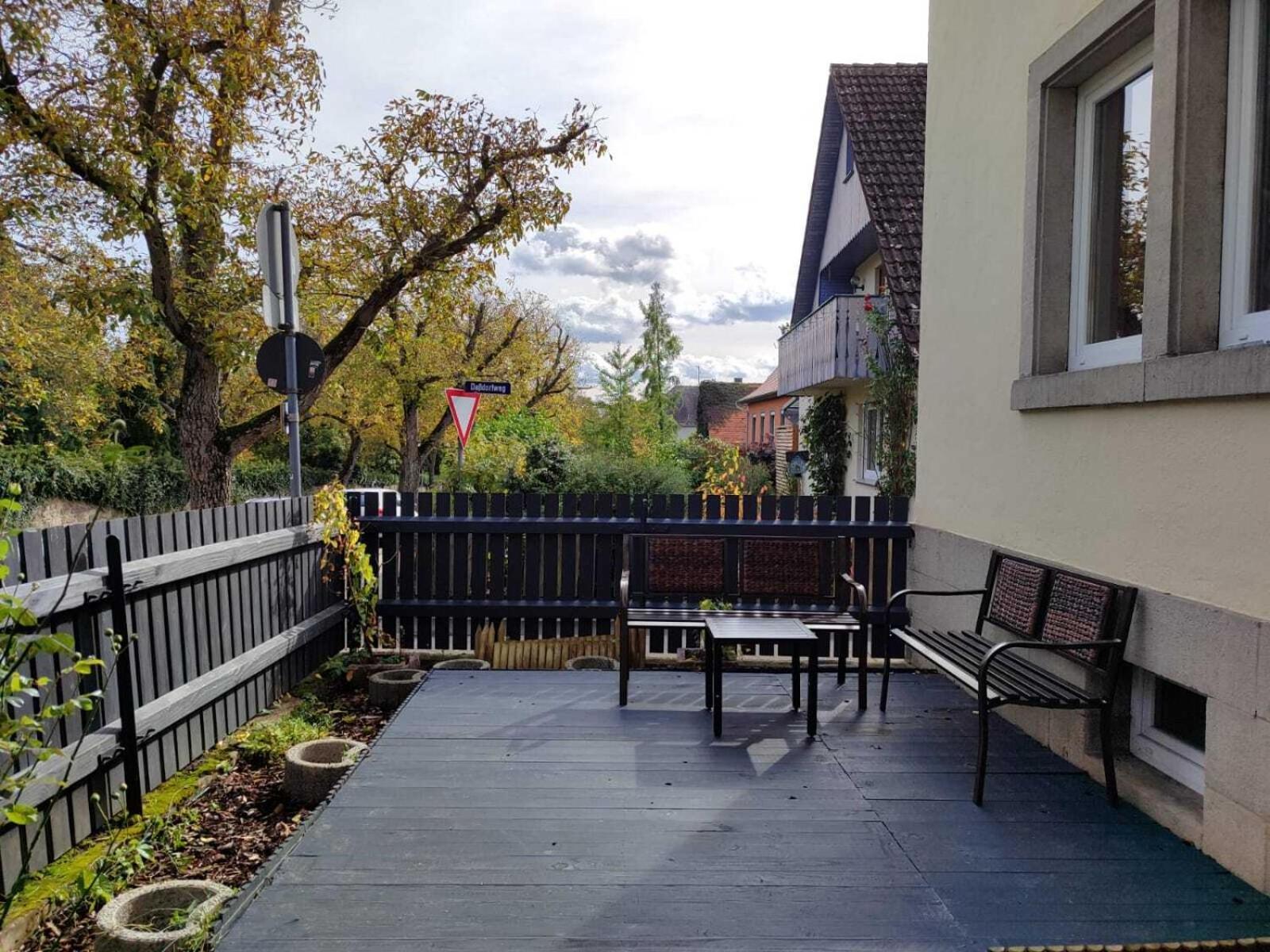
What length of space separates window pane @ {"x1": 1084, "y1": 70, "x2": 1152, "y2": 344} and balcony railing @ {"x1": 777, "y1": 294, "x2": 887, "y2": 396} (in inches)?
316

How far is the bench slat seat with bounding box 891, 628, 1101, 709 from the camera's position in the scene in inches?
147

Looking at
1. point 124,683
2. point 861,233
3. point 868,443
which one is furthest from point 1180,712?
point 861,233

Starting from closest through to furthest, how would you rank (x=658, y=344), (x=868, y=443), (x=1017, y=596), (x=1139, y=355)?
(x=1139, y=355), (x=1017, y=596), (x=868, y=443), (x=658, y=344)

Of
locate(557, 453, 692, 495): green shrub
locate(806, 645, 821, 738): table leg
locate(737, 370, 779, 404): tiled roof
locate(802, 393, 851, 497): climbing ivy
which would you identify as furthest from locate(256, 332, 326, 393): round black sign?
locate(737, 370, 779, 404): tiled roof

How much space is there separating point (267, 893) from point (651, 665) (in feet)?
13.4

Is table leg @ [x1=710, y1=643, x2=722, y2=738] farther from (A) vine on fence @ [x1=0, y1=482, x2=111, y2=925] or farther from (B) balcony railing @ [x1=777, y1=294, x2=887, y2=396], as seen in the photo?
(B) balcony railing @ [x1=777, y1=294, x2=887, y2=396]

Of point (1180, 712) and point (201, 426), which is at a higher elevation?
point (201, 426)

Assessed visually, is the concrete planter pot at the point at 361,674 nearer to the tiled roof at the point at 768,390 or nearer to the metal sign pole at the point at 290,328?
the metal sign pole at the point at 290,328

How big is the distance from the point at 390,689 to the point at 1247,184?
5.33 m

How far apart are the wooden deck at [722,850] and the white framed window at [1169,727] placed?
269 mm

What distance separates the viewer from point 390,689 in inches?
235

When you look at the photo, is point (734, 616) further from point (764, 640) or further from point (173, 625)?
point (173, 625)

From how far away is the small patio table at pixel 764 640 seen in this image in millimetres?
4641

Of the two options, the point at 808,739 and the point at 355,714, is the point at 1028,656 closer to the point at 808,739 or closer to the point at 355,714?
the point at 808,739
